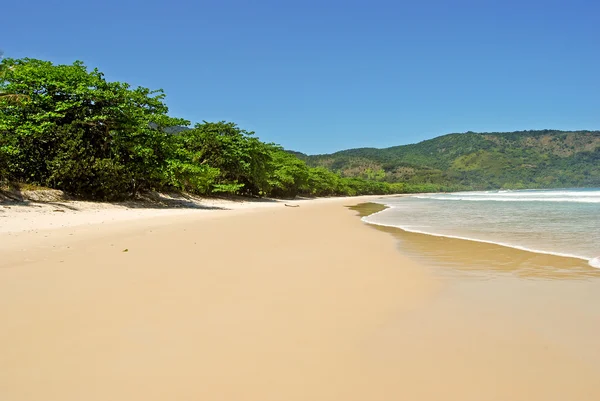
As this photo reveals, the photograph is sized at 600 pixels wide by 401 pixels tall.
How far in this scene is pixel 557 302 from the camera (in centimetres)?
439

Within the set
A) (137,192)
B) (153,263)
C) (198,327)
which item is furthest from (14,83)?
(198,327)

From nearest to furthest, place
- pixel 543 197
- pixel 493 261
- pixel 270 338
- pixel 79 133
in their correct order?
pixel 270 338 < pixel 493 261 < pixel 79 133 < pixel 543 197

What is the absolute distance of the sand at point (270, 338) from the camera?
8.29ft

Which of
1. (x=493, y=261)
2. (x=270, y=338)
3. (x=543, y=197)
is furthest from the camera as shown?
(x=543, y=197)

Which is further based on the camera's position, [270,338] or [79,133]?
[79,133]

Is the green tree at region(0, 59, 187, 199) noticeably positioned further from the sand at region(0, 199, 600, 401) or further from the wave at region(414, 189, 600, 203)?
the wave at region(414, 189, 600, 203)

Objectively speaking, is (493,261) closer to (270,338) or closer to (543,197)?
(270,338)

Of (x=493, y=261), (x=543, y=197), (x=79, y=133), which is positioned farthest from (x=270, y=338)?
(x=543, y=197)

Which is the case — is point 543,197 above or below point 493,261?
above

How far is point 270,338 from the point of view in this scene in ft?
11.0

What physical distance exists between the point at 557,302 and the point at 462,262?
2.66 m

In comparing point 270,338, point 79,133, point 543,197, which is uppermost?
point 79,133

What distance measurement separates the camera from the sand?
2.53 meters

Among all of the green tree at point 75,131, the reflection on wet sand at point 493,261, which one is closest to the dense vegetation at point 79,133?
the green tree at point 75,131
